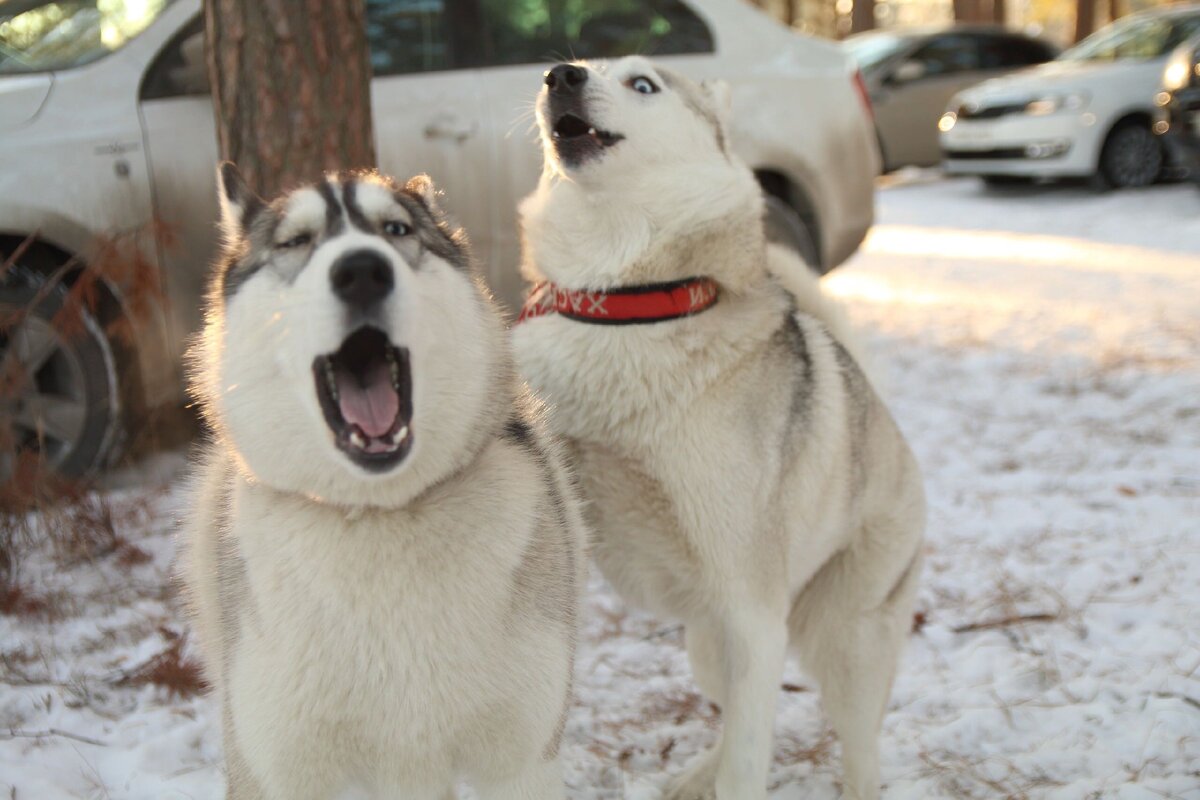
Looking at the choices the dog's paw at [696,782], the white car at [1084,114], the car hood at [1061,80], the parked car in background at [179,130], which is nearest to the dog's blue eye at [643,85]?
the parked car in background at [179,130]

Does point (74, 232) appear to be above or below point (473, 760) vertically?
above

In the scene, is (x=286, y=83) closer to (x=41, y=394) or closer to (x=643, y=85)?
(x=643, y=85)

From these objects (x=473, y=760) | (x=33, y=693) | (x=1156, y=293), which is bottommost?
(x=1156, y=293)

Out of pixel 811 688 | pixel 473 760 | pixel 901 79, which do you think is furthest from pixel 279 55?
pixel 901 79

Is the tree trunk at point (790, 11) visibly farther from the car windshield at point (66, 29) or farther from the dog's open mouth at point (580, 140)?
the dog's open mouth at point (580, 140)

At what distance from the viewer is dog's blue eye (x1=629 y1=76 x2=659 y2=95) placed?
2.71 m

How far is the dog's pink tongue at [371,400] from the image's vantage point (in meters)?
1.81

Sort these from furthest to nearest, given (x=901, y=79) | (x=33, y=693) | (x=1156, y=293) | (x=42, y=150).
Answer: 1. (x=901, y=79)
2. (x=1156, y=293)
3. (x=42, y=150)
4. (x=33, y=693)

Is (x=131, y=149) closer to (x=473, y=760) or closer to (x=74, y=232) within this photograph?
(x=74, y=232)

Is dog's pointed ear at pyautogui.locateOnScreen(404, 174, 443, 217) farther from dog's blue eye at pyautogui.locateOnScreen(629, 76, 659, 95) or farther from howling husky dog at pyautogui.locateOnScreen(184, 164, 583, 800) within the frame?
dog's blue eye at pyautogui.locateOnScreen(629, 76, 659, 95)

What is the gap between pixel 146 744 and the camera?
276 centimetres

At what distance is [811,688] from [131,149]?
3.16 metres

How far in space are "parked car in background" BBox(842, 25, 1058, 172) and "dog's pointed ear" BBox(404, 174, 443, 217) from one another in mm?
12265

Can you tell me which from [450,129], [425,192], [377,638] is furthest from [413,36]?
[377,638]
